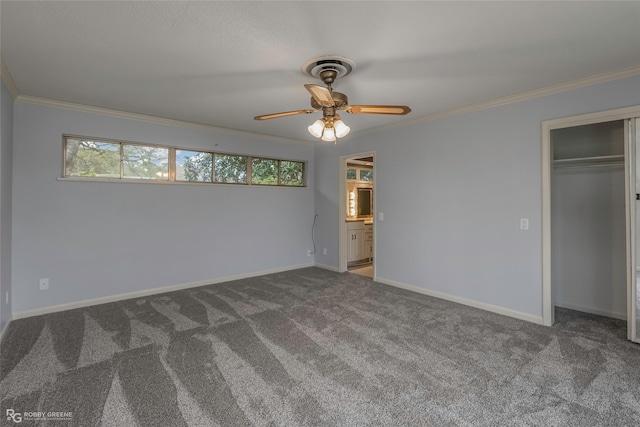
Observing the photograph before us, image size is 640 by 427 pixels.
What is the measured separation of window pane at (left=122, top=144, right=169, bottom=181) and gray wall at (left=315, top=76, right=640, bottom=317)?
3.02 meters

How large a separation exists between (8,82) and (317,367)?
3.78m

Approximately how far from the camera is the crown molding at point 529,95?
2.70m

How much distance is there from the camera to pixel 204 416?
1803 millimetres

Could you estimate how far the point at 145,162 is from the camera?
13.6 feet

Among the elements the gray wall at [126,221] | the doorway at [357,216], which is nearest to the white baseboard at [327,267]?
the doorway at [357,216]

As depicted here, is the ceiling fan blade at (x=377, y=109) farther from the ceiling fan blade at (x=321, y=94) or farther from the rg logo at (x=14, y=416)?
the rg logo at (x=14, y=416)

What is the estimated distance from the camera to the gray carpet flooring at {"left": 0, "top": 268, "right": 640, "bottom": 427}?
1.83m

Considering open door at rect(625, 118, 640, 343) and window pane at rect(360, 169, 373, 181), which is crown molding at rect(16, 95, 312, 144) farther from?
open door at rect(625, 118, 640, 343)

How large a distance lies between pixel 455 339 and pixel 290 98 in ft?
9.67

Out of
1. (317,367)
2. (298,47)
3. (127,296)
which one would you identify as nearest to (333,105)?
(298,47)

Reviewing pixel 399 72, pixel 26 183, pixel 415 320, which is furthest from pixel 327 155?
pixel 26 183

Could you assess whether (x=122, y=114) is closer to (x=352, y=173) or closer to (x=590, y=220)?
(x=352, y=173)

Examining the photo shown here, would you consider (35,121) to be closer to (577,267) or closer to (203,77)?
(203,77)

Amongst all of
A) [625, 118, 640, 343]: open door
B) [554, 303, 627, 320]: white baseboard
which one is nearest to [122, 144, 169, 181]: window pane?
[625, 118, 640, 343]: open door
